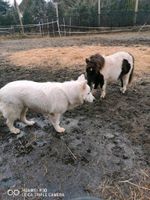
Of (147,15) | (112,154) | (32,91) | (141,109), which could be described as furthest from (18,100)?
(147,15)

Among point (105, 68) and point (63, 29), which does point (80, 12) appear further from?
point (105, 68)

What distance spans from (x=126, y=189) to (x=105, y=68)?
115 inches

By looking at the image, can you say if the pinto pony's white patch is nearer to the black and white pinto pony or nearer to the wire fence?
the black and white pinto pony

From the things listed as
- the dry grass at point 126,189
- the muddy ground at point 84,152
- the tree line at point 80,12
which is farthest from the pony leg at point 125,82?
the tree line at point 80,12

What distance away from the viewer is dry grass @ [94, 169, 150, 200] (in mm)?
2975

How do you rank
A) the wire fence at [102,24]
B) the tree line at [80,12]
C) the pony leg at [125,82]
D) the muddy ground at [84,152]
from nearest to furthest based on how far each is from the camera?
1. the muddy ground at [84,152]
2. the pony leg at [125,82]
3. the wire fence at [102,24]
4. the tree line at [80,12]

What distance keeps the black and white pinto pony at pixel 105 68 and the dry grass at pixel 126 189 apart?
265cm

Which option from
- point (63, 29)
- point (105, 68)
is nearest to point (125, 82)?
point (105, 68)

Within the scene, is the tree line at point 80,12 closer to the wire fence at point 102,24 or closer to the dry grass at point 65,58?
the wire fence at point 102,24

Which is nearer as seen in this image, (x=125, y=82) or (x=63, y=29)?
(x=125, y=82)

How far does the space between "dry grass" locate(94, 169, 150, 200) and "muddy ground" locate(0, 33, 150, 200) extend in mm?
12

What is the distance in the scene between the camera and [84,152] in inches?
150

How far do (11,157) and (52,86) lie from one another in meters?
1.26

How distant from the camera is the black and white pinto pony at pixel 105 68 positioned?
17.2 feet
